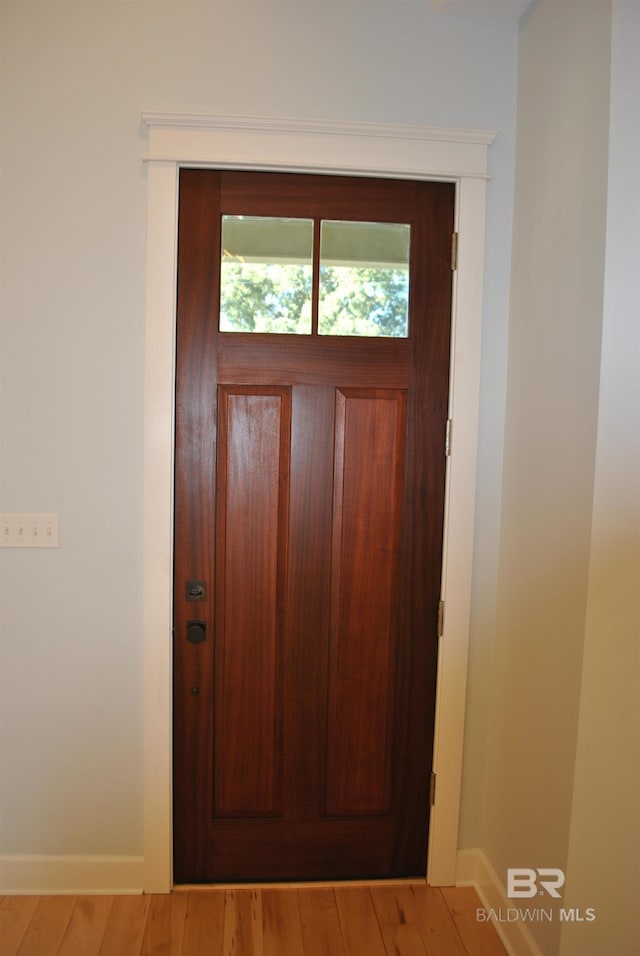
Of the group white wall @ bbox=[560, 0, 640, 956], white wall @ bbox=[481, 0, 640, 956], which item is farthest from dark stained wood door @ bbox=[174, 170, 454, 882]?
white wall @ bbox=[560, 0, 640, 956]

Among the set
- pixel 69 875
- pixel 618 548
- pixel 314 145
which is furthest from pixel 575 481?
pixel 69 875

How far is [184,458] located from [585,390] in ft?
3.85

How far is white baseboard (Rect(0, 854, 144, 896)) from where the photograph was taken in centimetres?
216

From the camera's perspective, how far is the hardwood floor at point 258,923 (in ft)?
6.41

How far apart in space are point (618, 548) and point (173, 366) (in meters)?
1.34

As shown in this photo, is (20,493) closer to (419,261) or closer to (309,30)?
(419,261)

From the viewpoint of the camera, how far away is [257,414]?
7.09 feet

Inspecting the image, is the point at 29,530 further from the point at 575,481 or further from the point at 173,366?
the point at 575,481

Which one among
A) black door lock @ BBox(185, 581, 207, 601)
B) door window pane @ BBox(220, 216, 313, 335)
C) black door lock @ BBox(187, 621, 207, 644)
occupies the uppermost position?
door window pane @ BBox(220, 216, 313, 335)

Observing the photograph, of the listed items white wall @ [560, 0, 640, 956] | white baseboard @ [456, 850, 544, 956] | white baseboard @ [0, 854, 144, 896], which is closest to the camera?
white wall @ [560, 0, 640, 956]

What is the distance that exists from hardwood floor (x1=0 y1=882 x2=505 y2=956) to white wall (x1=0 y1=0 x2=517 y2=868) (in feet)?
0.58

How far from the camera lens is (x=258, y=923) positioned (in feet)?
6.76

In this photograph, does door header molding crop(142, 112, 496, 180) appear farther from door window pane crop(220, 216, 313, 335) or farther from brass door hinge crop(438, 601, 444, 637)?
brass door hinge crop(438, 601, 444, 637)

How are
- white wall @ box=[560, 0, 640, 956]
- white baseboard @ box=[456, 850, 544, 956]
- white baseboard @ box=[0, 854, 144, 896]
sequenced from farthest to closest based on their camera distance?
white baseboard @ box=[0, 854, 144, 896] → white baseboard @ box=[456, 850, 544, 956] → white wall @ box=[560, 0, 640, 956]
